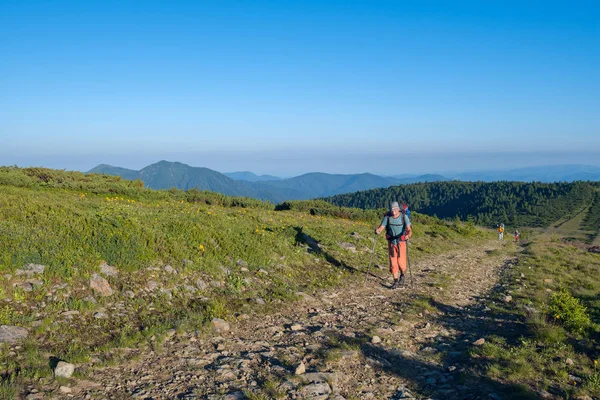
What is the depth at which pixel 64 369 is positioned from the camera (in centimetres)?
511

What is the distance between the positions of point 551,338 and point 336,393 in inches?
175

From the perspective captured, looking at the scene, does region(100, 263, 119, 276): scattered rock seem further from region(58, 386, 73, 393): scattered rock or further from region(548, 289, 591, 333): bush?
region(548, 289, 591, 333): bush

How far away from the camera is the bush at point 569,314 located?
740 cm

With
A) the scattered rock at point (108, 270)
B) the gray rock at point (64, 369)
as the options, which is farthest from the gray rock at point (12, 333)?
the scattered rock at point (108, 270)

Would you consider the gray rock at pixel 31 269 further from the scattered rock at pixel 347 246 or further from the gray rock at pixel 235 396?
the scattered rock at pixel 347 246

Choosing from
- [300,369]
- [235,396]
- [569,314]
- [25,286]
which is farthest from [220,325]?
[569,314]

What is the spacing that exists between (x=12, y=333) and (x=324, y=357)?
16.7 feet

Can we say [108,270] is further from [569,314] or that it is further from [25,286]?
[569,314]

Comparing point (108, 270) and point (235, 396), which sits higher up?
point (108, 270)

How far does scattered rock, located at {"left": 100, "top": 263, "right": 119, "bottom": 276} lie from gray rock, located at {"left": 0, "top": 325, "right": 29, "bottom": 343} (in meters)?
2.34

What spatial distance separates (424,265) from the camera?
15430mm

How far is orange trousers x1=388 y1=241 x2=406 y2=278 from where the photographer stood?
11297 mm

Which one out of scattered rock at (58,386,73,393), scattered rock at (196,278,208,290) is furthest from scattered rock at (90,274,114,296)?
scattered rock at (58,386,73,393)

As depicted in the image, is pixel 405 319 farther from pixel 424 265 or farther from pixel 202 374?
pixel 424 265
